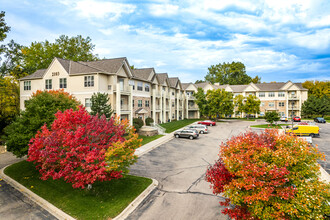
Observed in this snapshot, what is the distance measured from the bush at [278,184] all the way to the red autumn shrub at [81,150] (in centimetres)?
598

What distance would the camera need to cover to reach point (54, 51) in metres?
50.8

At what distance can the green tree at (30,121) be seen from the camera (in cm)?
1527

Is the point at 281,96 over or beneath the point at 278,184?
over

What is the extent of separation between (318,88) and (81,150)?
279 feet

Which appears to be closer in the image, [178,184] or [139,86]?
[178,184]

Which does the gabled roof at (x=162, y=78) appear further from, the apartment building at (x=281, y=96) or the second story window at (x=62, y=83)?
the second story window at (x=62, y=83)

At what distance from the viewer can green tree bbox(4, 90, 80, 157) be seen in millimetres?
15273

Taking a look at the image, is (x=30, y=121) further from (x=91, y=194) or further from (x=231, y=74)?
(x=231, y=74)

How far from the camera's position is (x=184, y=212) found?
10.6 meters

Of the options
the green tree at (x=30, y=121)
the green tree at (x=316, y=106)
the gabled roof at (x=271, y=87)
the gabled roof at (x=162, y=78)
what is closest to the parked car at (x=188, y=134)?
the green tree at (x=30, y=121)

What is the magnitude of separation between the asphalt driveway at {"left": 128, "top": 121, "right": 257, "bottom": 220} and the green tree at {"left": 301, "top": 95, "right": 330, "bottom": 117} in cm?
4784

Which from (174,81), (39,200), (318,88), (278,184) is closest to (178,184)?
(278,184)

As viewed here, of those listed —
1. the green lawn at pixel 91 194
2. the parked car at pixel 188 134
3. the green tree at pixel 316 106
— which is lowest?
the green lawn at pixel 91 194

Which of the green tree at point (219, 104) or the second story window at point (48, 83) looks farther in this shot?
the green tree at point (219, 104)
